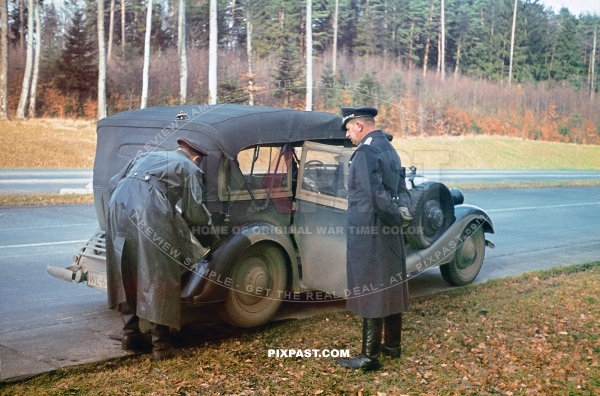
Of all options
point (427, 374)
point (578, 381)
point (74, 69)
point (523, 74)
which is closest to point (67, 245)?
point (74, 69)

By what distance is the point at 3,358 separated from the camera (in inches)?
190

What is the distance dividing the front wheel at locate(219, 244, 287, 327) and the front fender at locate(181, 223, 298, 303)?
0.34ft

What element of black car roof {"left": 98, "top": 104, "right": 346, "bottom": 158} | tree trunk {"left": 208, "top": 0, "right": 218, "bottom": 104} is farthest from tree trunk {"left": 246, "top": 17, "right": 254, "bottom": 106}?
black car roof {"left": 98, "top": 104, "right": 346, "bottom": 158}

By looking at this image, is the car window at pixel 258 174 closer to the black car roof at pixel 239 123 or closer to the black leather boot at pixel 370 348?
the black car roof at pixel 239 123

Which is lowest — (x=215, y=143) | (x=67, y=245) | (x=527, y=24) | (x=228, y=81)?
(x=67, y=245)

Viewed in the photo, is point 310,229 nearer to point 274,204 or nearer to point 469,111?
point 274,204

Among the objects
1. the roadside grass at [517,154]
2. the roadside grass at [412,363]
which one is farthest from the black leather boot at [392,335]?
the roadside grass at [517,154]

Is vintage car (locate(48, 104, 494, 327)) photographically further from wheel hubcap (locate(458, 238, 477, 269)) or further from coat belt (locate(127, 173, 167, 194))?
wheel hubcap (locate(458, 238, 477, 269))

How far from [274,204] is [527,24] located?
6.99 metres

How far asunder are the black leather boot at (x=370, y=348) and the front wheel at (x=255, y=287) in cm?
121

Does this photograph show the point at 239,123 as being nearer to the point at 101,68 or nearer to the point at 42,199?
the point at 101,68

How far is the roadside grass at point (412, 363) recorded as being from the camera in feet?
14.6

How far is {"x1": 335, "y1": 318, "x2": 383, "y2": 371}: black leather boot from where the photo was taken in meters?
4.86

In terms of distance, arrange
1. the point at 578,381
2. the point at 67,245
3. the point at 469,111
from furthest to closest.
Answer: the point at 469,111 → the point at 67,245 → the point at 578,381
